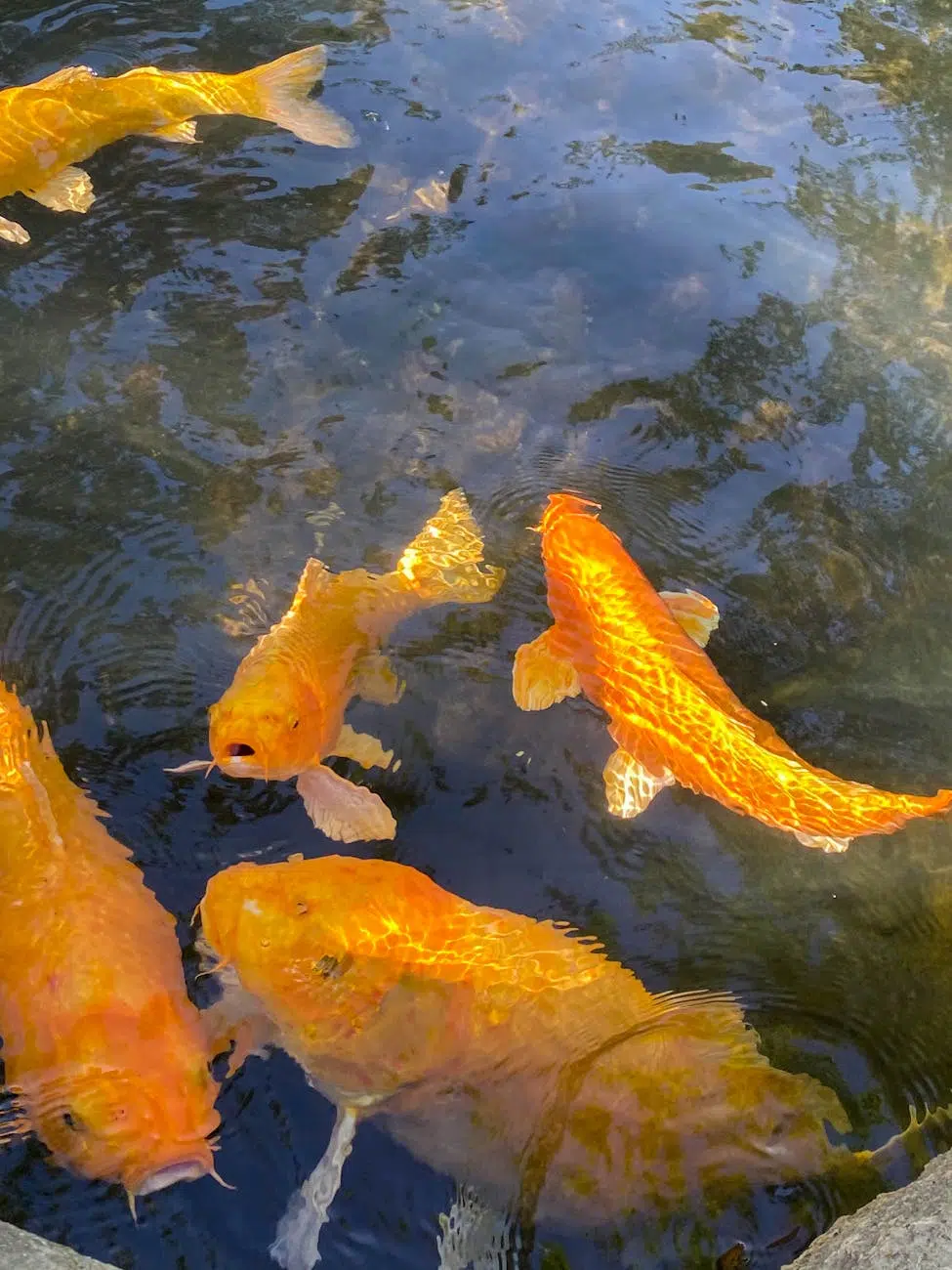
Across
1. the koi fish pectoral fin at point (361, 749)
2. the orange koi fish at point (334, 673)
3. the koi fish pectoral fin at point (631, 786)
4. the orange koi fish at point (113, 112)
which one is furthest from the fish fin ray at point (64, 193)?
the koi fish pectoral fin at point (631, 786)

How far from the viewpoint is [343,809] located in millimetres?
3994

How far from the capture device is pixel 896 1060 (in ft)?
12.1

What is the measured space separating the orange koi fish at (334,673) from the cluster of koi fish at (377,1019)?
0.02 metres

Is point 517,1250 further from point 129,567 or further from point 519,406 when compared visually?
point 519,406

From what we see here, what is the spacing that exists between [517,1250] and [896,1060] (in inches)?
58.3

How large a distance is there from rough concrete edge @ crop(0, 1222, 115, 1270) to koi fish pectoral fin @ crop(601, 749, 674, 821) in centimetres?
233

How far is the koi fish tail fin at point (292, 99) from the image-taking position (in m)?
6.18

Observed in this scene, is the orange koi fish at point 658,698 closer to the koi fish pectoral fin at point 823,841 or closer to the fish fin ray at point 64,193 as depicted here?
the koi fish pectoral fin at point 823,841

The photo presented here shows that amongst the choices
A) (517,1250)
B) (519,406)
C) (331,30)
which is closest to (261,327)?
(519,406)

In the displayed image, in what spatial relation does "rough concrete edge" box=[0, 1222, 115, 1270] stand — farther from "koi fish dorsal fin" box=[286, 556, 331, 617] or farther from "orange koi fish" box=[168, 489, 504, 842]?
"koi fish dorsal fin" box=[286, 556, 331, 617]

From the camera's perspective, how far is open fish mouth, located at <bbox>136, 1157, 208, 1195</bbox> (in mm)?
Answer: 3172

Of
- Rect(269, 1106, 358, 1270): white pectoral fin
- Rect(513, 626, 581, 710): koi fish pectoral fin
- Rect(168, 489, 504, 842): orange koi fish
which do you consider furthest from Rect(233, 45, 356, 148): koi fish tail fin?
Rect(269, 1106, 358, 1270): white pectoral fin

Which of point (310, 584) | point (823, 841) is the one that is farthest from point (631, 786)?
point (310, 584)

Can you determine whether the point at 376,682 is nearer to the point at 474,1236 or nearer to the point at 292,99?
the point at 474,1236
